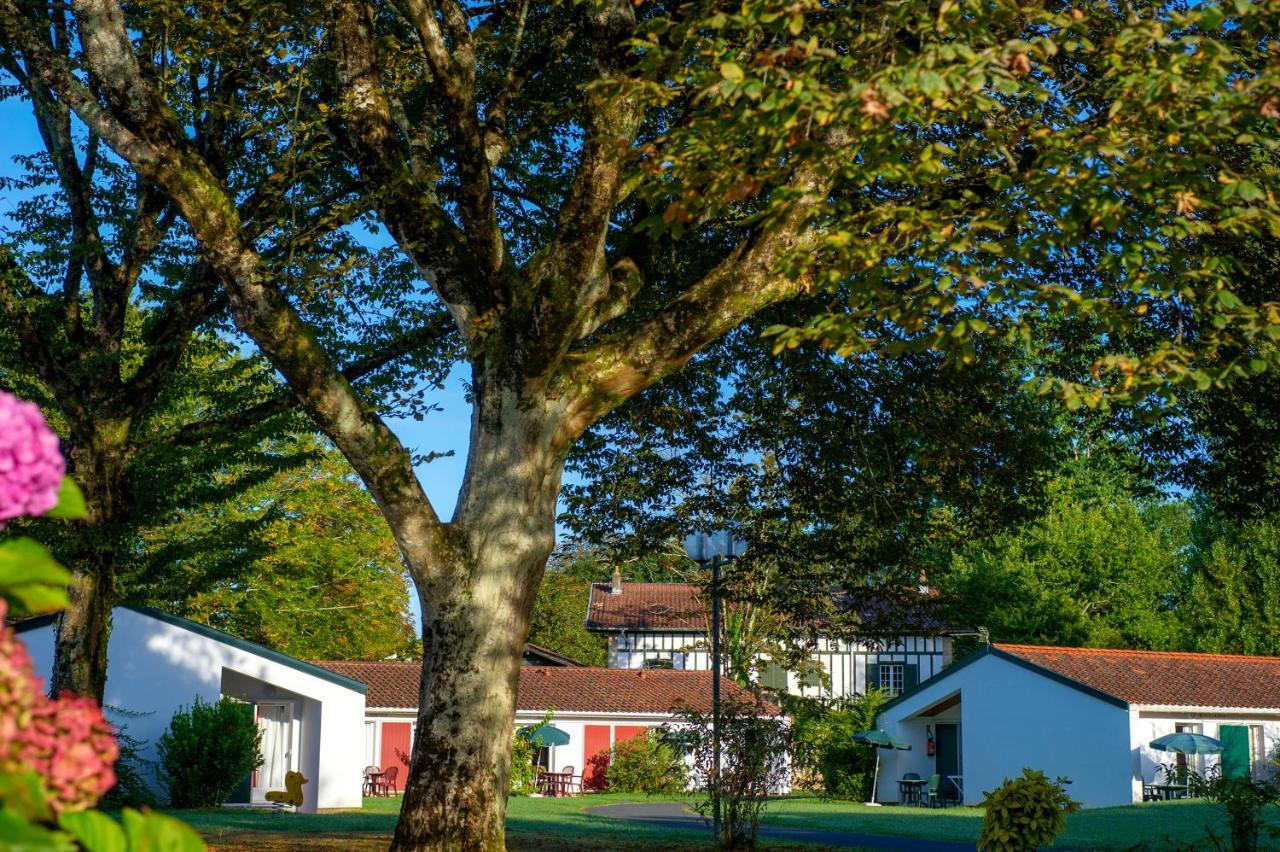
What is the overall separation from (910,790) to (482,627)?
34609mm

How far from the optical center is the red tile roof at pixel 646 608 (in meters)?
60.0

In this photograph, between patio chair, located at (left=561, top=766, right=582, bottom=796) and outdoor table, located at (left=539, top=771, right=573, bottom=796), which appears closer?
outdoor table, located at (left=539, top=771, right=573, bottom=796)

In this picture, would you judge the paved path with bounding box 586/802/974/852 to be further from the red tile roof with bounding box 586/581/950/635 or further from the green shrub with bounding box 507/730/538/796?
the red tile roof with bounding box 586/581/950/635

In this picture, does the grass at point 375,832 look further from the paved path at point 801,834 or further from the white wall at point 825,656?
the white wall at point 825,656

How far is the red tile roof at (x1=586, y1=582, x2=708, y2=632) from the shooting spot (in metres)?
60.0

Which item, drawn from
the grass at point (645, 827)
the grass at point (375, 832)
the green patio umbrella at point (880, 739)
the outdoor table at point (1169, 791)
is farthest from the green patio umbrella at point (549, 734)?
the outdoor table at point (1169, 791)

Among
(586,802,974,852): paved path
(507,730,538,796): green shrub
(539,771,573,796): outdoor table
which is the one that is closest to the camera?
(586,802,974,852): paved path

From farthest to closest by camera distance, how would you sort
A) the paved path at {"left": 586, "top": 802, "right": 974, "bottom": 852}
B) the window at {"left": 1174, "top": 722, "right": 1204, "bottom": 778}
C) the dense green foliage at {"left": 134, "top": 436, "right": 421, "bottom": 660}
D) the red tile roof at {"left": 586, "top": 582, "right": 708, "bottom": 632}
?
the red tile roof at {"left": 586, "top": 582, "right": 708, "bottom": 632}, the dense green foliage at {"left": 134, "top": 436, "right": 421, "bottom": 660}, the window at {"left": 1174, "top": 722, "right": 1204, "bottom": 778}, the paved path at {"left": 586, "top": 802, "right": 974, "bottom": 852}

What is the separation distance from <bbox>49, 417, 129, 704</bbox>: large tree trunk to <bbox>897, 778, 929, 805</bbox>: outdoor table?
30.0 metres

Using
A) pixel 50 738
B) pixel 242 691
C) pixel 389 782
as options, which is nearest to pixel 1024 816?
pixel 50 738

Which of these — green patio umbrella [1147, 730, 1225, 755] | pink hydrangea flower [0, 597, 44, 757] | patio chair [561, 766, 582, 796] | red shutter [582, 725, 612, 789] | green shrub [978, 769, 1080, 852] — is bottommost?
patio chair [561, 766, 582, 796]

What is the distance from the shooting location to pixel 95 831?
5.82 feet

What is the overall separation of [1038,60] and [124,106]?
24.0 ft

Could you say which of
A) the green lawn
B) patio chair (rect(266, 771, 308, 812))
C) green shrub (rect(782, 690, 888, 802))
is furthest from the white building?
patio chair (rect(266, 771, 308, 812))
